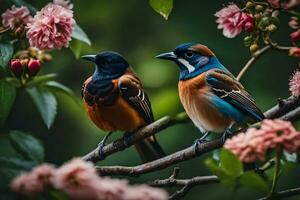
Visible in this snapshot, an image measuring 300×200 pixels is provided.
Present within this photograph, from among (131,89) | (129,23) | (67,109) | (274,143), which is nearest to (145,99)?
(131,89)

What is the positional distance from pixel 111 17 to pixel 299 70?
422 cm

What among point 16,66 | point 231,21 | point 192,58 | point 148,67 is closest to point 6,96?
point 16,66

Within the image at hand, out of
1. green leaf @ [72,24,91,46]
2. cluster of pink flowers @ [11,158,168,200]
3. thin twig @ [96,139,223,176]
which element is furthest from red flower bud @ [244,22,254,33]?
cluster of pink flowers @ [11,158,168,200]

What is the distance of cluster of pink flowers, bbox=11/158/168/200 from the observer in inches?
49.3

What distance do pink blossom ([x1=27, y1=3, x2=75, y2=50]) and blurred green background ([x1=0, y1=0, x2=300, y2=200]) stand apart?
9.00 ft

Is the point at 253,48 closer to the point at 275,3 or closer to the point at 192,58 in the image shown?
the point at 275,3

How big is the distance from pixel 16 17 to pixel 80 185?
34.8 inches

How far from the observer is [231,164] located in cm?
159

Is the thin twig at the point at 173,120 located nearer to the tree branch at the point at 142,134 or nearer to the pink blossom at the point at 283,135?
the tree branch at the point at 142,134

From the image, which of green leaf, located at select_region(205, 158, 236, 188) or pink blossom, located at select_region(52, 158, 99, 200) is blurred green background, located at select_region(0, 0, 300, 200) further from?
pink blossom, located at select_region(52, 158, 99, 200)

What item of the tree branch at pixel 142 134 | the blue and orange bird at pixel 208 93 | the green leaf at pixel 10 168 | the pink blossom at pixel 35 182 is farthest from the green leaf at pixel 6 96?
the pink blossom at pixel 35 182

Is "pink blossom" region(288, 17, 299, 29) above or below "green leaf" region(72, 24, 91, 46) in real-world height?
above

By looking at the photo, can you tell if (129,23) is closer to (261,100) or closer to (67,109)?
(67,109)

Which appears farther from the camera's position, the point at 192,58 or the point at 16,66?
the point at 192,58
